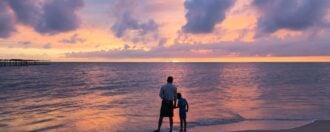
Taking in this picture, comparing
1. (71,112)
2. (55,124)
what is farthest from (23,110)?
(55,124)

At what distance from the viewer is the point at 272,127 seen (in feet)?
52.7

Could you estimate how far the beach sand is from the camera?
15.2 meters

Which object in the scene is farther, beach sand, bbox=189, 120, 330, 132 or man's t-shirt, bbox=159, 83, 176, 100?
beach sand, bbox=189, 120, 330, 132

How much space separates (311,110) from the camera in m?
22.9

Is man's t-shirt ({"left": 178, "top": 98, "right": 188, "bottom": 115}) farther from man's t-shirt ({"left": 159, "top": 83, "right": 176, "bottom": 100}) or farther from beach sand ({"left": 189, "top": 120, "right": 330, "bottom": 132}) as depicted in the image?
beach sand ({"left": 189, "top": 120, "right": 330, "bottom": 132})

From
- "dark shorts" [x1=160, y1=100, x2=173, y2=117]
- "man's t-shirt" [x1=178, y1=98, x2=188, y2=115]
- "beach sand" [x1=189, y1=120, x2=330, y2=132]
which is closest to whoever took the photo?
"dark shorts" [x1=160, y1=100, x2=173, y2=117]

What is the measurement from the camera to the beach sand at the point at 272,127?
49.9ft

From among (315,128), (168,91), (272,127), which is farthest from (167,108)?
(315,128)

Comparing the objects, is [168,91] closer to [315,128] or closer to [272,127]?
[272,127]

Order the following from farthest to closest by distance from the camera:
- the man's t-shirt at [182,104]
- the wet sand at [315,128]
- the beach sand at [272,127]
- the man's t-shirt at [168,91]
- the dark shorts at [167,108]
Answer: the beach sand at [272,127] < the wet sand at [315,128] < the man's t-shirt at [182,104] < the dark shorts at [167,108] < the man's t-shirt at [168,91]

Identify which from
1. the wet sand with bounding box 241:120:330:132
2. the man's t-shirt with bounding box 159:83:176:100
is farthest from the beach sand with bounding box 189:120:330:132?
the man's t-shirt with bounding box 159:83:176:100

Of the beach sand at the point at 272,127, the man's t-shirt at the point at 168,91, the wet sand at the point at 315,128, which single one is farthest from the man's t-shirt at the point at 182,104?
the wet sand at the point at 315,128

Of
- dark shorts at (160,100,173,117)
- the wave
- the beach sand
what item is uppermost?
dark shorts at (160,100,173,117)

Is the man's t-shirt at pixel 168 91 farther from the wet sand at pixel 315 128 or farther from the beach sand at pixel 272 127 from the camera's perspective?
the wet sand at pixel 315 128
